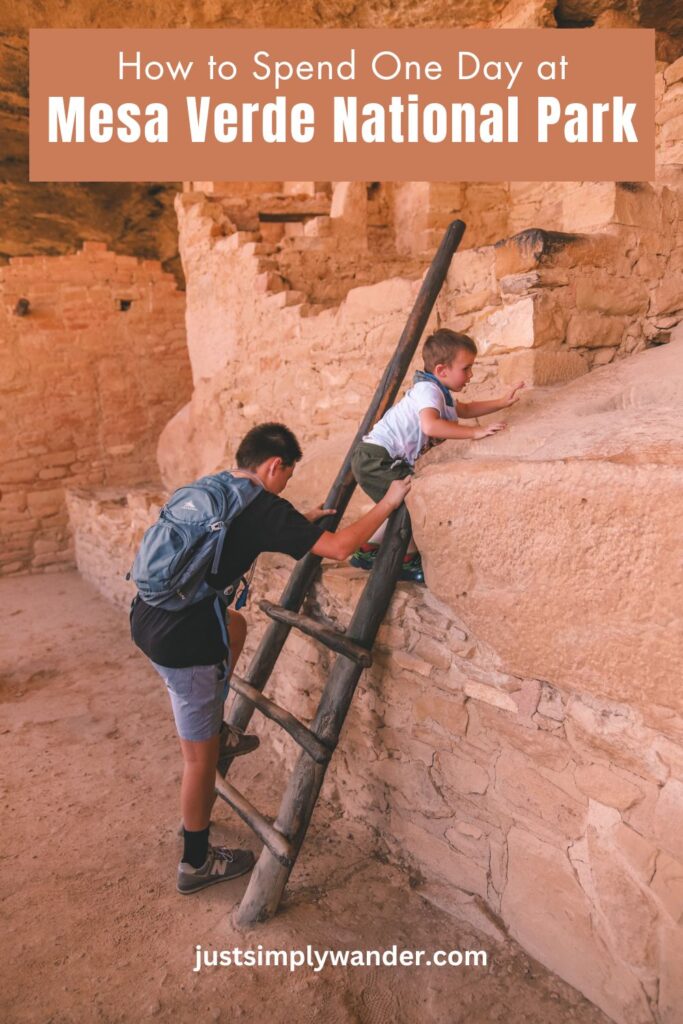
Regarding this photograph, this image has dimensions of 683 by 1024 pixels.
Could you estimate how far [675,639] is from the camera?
1.54 meters

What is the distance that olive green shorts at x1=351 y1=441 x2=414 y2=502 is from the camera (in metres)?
2.50

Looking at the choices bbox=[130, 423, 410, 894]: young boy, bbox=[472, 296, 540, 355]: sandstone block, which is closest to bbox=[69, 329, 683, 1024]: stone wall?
bbox=[472, 296, 540, 355]: sandstone block

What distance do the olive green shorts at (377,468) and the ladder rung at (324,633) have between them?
1.75 ft

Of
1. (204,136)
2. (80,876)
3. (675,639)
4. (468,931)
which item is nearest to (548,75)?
(204,136)

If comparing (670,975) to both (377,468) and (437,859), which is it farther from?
(377,468)

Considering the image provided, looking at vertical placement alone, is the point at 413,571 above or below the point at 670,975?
above

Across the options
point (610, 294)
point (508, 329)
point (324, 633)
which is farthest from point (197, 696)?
point (610, 294)

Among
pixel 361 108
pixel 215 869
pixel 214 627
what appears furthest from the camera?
pixel 361 108

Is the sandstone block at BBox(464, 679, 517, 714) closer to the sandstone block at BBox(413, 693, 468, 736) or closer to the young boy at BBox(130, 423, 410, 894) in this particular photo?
the sandstone block at BBox(413, 693, 468, 736)

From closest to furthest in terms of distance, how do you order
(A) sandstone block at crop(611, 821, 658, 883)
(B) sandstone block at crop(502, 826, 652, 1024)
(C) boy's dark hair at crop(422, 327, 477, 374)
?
(A) sandstone block at crop(611, 821, 658, 883), (B) sandstone block at crop(502, 826, 652, 1024), (C) boy's dark hair at crop(422, 327, 477, 374)

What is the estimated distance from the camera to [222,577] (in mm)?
2068

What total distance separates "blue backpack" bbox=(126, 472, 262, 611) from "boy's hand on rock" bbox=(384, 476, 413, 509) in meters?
0.46

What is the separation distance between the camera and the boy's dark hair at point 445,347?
237 centimetres

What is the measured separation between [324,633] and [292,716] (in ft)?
1.04
